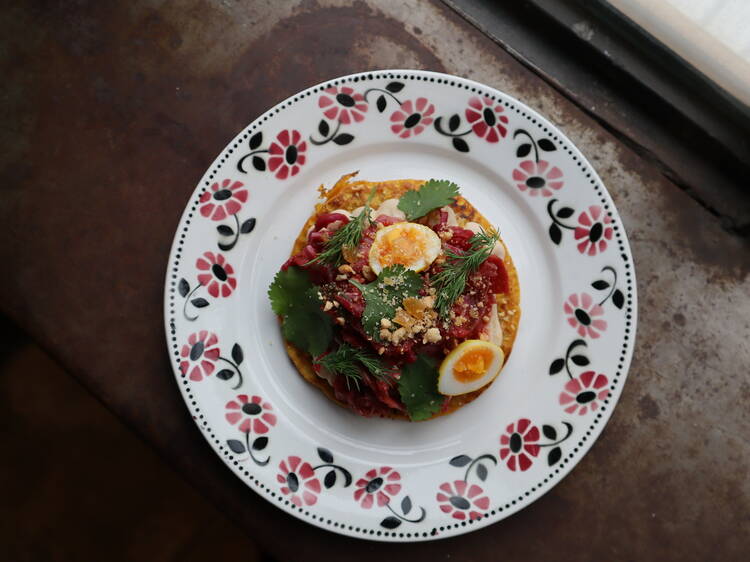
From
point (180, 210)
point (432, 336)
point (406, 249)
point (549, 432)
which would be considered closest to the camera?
point (432, 336)

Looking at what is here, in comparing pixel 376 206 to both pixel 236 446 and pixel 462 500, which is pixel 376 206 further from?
pixel 462 500

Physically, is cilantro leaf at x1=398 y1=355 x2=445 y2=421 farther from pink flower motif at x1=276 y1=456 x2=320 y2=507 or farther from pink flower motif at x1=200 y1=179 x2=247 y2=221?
pink flower motif at x1=200 y1=179 x2=247 y2=221

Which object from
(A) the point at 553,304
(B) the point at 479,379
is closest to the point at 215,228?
(B) the point at 479,379

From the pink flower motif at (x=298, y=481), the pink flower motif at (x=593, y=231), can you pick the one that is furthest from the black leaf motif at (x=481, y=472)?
the pink flower motif at (x=593, y=231)

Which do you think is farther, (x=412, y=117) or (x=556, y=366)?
(x=412, y=117)

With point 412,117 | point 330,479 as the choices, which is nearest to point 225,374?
point 330,479
